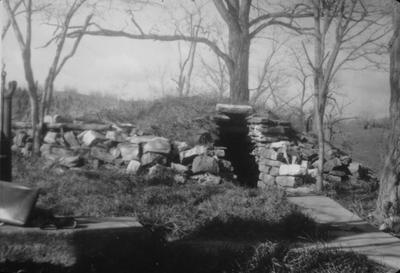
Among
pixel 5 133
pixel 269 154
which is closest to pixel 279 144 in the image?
pixel 269 154

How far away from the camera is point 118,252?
377cm

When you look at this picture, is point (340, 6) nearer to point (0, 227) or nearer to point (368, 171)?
point (368, 171)

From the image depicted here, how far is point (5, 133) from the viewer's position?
12.2 ft

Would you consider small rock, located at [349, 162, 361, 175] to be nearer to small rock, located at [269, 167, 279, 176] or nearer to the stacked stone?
the stacked stone

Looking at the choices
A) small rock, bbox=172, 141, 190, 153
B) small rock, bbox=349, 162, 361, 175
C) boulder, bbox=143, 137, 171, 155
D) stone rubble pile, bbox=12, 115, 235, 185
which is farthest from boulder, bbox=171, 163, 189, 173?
small rock, bbox=349, 162, 361, 175

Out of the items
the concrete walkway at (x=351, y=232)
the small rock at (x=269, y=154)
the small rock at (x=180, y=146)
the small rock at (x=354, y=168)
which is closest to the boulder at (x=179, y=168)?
the small rock at (x=180, y=146)

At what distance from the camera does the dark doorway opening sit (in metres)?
8.67

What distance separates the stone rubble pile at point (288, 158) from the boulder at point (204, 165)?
4.14ft

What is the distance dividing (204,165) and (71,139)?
243 centimetres

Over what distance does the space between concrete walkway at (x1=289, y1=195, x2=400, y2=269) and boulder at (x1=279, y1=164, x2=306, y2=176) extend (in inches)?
45.2

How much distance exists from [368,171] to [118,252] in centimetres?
637

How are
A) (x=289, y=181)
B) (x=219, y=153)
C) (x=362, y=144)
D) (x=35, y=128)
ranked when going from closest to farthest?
(x=35, y=128) → (x=219, y=153) → (x=289, y=181) → (x=362, y=144)

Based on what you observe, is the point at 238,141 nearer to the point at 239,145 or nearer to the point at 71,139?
the point at 239,145

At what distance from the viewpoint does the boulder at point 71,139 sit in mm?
5379
